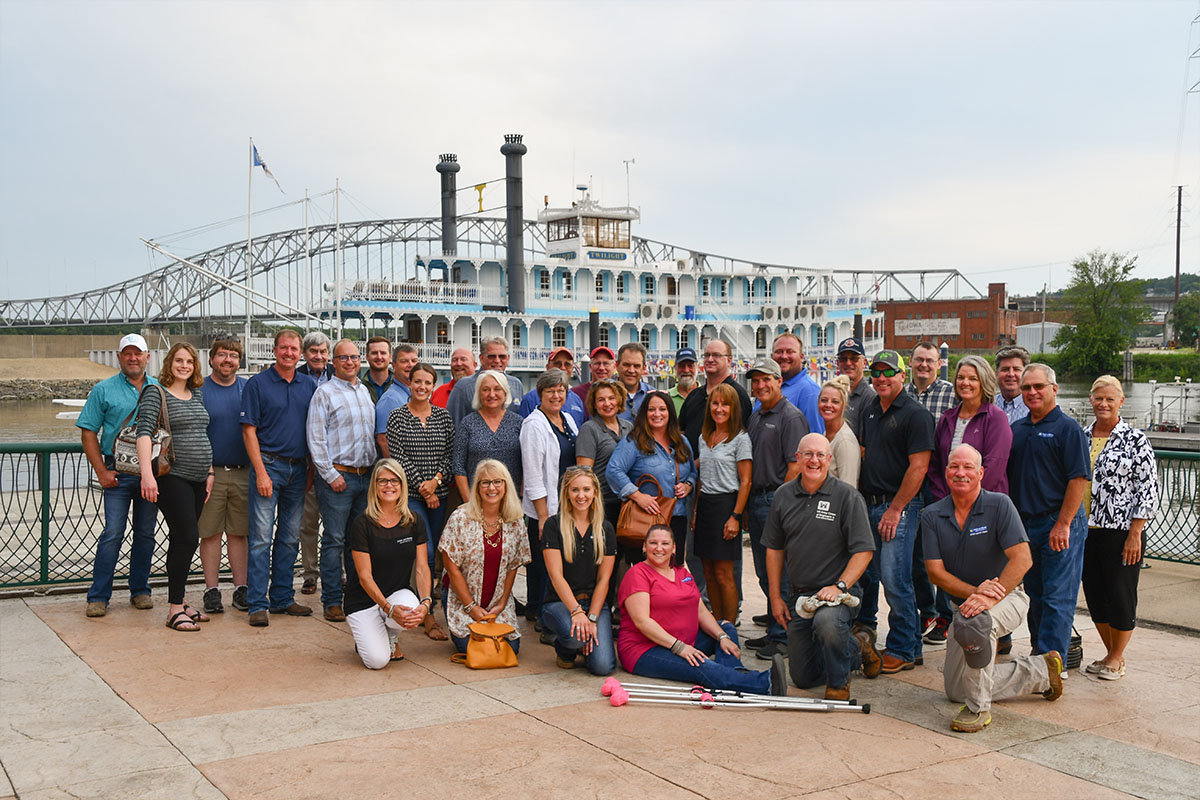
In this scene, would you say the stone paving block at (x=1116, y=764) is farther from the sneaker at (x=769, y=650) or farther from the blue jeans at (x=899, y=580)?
the sneaker at (x=769, y=650)

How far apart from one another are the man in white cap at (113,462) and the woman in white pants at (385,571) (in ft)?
5.87

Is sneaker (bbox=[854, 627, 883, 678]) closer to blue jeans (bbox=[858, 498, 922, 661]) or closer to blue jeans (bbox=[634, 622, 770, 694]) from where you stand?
blue jeans (bbox=[858, 498, 922, 661])

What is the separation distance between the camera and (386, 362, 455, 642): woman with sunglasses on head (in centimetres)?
676

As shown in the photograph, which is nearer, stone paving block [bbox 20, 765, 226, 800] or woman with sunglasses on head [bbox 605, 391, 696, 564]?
stone paving block [bbox 20, 765, 226, 800]

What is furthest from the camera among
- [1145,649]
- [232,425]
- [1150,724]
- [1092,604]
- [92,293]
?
[92,293]

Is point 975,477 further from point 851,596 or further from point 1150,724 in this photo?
point 1150,724

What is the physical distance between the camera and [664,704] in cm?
526

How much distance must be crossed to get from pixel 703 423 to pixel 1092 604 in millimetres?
2709

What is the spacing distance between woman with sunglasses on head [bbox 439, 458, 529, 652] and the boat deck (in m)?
0.33

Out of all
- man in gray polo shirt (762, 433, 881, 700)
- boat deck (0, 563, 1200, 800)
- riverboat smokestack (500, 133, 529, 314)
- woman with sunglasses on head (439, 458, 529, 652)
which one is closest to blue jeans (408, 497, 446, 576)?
woman with sunglasses on head (439, 458, 529, 652)

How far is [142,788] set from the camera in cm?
400

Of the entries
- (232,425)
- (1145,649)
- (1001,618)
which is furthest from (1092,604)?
(232,425)

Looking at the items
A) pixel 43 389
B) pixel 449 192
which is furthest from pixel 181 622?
pixel 43 389

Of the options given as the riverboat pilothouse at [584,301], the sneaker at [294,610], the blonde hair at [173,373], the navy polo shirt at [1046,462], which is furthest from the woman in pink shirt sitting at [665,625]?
the riverboat pilothouse at [584,301]
